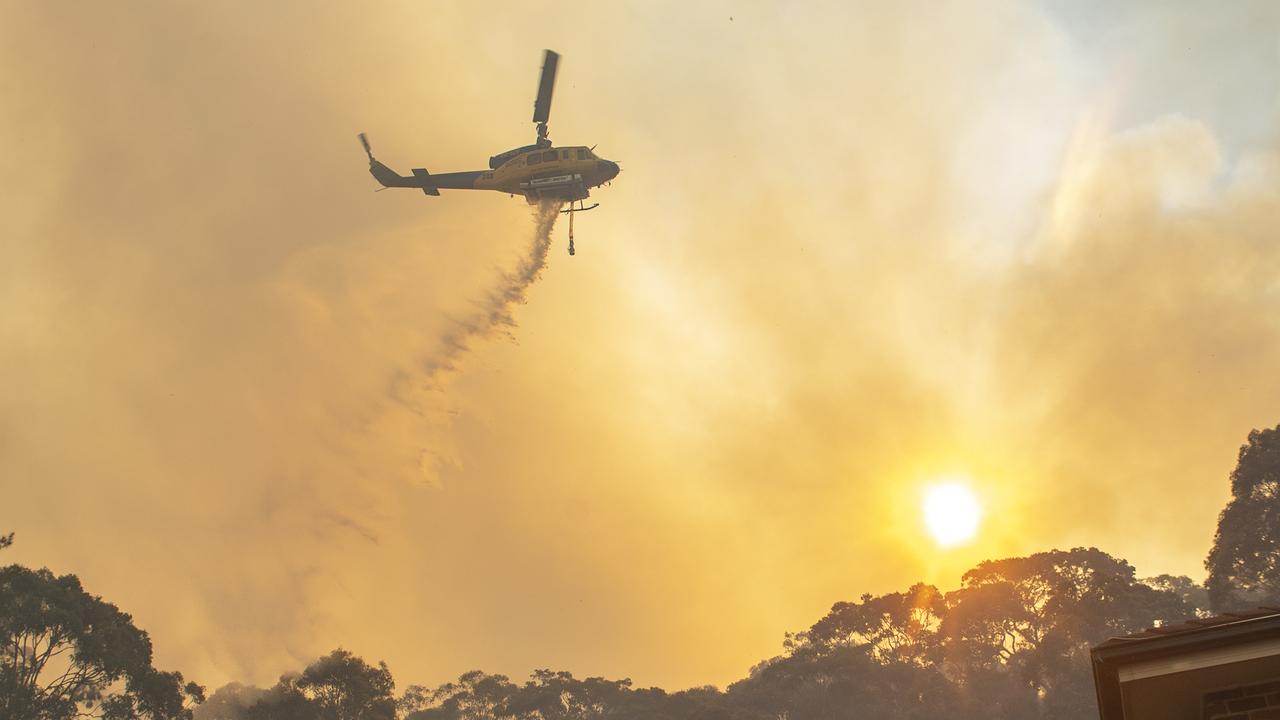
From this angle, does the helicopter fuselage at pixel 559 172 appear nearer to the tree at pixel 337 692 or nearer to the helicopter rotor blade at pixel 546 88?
the helicopter rotor blade at pixel 546 88

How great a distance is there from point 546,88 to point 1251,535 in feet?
222

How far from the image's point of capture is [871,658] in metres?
105

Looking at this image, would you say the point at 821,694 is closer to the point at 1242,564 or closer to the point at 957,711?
the point at 957,711

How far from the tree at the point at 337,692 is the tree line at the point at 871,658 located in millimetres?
125

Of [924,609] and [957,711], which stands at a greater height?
[924,609]

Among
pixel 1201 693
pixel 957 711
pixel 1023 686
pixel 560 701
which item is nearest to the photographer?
pixel 1201 693

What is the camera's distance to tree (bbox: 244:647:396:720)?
7712 cm

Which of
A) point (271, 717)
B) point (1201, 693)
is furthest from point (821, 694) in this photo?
point (1201, 693)

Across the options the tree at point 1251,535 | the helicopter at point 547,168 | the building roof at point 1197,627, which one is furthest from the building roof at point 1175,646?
the tree at point 1251,535

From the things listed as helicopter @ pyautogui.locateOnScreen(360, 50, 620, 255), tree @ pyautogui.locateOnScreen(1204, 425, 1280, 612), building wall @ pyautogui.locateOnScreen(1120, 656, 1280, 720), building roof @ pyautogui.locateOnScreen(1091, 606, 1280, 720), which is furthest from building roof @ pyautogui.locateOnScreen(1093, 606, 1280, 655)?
tree @ pyautogui.locateOnScreen(1204, 425, 1280, 612)

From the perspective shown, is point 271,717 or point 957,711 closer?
point 271,717

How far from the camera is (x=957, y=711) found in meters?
94.4

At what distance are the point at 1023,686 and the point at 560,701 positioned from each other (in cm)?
5663

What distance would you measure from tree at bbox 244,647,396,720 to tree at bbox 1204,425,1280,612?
72614 mm
